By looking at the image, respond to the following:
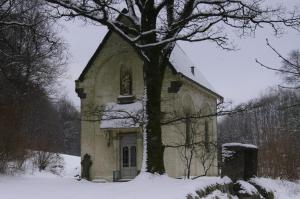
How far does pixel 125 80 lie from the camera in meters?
30.2

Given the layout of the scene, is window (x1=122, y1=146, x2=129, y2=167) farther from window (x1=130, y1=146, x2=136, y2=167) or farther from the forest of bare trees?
the forest of bare trees

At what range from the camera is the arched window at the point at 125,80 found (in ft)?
98.6

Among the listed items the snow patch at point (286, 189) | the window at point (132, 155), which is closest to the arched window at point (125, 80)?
the window at point (132, 155)

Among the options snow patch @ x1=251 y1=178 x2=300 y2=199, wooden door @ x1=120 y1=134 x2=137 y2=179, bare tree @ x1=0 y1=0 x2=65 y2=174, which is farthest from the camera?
wooden door @ x1=120 y1=134 x2=137 y2=179

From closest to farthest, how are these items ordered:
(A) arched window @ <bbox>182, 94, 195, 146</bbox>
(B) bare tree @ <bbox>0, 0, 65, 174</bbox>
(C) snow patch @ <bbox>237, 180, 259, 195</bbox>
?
(C) snow patch @ <bbox>237, 180, 259, 195</bbox>
(B) bare tree @ <bbox>0, 0, 65, 174</bbox>
(A) arched window @ <bbox>182, 94, 195, 146</bbox>

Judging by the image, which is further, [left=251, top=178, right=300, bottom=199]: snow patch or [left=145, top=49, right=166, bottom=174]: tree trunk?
[left=251, top=178, right=300, bottom=199]: snow patch

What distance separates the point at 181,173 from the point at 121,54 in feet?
25.9

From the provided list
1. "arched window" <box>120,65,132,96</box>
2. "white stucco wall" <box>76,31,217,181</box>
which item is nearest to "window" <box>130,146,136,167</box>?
"white stucco wall" <box>76,31,217,181</box>

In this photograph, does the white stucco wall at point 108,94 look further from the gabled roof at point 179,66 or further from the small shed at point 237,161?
the small shed at point 237,161

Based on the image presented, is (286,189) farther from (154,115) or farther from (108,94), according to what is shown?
(108,94)

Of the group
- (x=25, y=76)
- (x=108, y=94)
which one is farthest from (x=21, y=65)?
(x=108, y=94)

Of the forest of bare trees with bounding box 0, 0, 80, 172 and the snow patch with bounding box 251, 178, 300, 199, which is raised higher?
the forest of bare trees with bounding box 0, 0, 80, 172

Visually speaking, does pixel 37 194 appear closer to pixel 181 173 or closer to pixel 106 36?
pixel 181 173

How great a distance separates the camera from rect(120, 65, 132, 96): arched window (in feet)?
98.6
